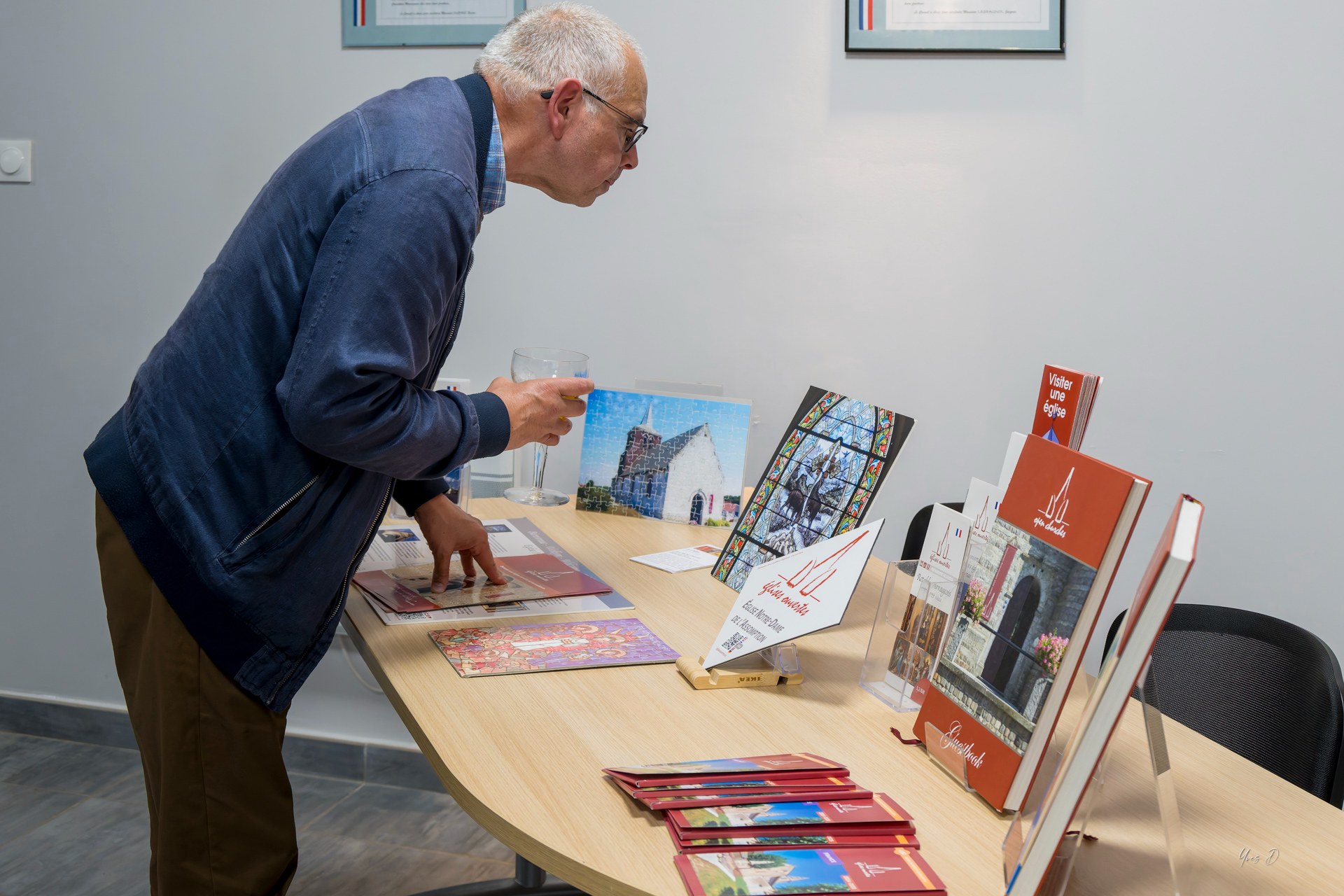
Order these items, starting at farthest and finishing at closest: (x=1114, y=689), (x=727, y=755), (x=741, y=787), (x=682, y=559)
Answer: (x=682, y=559) → (x=727, y=755) → (x=741, y=787) → (x=1114, y=689)

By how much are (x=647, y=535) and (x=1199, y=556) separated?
1.31 m

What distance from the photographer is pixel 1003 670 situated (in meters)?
0.94

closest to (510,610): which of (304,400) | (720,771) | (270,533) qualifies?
(270,533)

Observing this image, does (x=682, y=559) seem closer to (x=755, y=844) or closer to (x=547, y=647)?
(x=547, y=647)

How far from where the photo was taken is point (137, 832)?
242 centimetres

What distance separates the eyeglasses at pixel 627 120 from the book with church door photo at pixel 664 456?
0.62m

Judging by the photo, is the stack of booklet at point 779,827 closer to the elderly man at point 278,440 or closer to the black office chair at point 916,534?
the elderly man at point 278,440

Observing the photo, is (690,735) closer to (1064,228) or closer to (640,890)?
(640,890)

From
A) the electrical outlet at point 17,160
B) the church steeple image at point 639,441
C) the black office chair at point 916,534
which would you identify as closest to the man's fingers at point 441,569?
the church steeple image at point 639,441

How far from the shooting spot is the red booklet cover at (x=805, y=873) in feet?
2.57

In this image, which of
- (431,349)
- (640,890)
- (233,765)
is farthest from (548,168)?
(640,890)

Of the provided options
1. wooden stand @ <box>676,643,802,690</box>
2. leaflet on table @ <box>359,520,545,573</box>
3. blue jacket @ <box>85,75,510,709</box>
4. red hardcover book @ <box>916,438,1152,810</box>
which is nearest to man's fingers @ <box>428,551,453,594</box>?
leaflet on table @ <box>359,520,545,573</box>

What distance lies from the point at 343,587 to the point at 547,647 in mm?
276

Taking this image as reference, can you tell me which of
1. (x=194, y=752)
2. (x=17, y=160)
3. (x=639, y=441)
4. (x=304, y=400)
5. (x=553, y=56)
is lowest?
(x=194, y=752)
